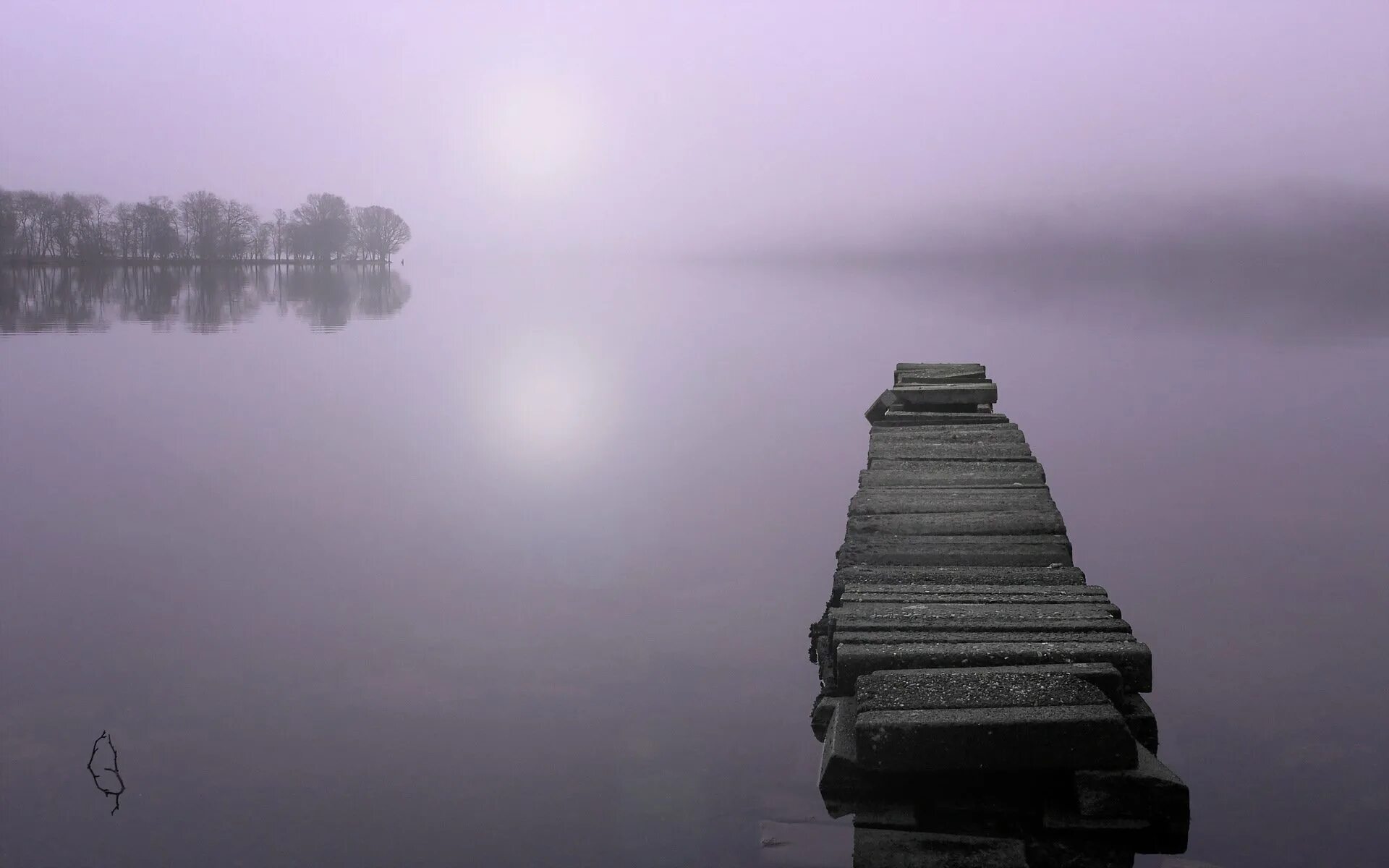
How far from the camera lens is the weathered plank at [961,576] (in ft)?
21.3

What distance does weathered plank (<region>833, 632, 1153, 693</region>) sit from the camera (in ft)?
16.1

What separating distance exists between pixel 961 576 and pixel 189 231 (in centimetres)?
14238

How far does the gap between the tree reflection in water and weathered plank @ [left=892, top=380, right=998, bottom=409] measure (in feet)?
122

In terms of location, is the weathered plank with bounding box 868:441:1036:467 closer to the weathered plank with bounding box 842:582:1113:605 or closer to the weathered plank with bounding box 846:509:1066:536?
the weathered plank with bounding box 846:509:1066:536

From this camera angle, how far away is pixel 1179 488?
677 inches

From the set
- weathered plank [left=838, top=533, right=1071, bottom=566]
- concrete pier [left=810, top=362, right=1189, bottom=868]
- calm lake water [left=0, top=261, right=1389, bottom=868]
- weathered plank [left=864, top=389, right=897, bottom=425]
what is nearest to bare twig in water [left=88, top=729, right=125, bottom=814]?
calm lake water [left=0, top=261, right=1389, bottom=868]

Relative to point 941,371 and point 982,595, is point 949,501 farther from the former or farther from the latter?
point 941,371

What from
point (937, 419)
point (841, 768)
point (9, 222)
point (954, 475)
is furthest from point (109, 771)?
point (9, 222)

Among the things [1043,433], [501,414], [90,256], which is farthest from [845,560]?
[90,256]

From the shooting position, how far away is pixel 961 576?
259 inches

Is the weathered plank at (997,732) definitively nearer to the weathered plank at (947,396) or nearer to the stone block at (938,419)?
the stone block at (938,419)

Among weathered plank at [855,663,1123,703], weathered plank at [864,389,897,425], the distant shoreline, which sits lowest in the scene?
weathered plank at [855,663,1123,703]

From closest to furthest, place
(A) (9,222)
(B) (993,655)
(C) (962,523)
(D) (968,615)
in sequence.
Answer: (B) (993,655)
(D) (968,615)
(C) (962,523)
(A) (9,222)

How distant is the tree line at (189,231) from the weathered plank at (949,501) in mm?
122185
